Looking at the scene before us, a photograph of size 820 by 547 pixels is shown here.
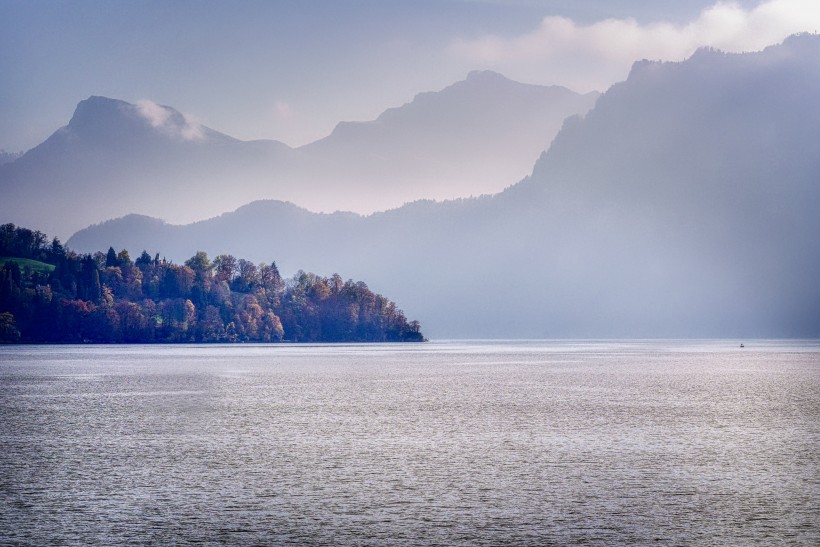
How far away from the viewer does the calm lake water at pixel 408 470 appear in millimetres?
28703

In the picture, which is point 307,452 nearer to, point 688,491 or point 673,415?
point 688,491

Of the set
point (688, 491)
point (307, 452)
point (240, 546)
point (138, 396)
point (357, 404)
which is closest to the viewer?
point (240, 546)

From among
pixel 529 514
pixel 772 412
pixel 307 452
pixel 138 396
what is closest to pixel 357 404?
pixel 138 396

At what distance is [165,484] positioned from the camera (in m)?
36.0

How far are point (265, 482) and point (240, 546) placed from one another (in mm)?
10274

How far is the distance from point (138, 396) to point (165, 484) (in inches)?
1921

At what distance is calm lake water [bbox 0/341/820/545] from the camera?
2870 cm

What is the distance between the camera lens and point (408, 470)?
39500 mm

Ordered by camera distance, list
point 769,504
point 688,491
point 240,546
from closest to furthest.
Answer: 1. point 240,546
2. point 769,504
3. point 688,491

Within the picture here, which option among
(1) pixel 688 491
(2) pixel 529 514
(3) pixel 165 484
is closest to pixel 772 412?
(1) pixel 688 491

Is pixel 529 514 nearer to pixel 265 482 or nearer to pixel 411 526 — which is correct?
pixel 411 526

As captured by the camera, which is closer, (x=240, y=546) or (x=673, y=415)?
(x=240, y=546)

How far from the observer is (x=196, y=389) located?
92312 millimetres

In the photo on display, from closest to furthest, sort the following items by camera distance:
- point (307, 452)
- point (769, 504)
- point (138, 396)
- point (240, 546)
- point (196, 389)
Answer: point (240, 546) < point (769, 504) < point (307, 452) < point (138, 396) < point (196, 389)
